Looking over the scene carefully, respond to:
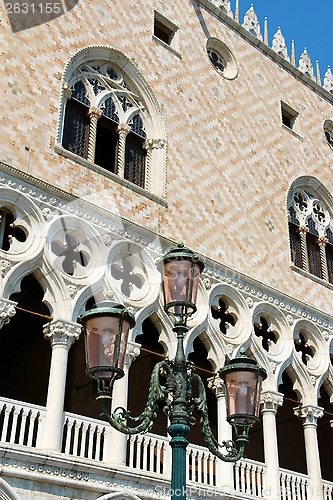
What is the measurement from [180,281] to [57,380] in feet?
8.72

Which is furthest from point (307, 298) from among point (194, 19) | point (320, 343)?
point (194, 19)

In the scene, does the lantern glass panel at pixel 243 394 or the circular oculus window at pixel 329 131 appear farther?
the circular oculus window at pixel 329 131

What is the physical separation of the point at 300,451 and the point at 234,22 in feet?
25.5

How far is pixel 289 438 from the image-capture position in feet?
40.6

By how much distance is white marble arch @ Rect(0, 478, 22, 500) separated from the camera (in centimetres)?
648

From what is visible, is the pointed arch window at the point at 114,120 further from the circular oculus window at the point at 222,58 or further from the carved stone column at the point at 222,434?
the carved stone column at the point at 222,434

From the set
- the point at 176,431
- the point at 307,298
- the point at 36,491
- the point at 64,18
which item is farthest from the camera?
the point at 307,298

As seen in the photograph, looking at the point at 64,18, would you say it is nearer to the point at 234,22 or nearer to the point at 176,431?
the point at 234,22

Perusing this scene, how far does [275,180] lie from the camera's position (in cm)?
1195

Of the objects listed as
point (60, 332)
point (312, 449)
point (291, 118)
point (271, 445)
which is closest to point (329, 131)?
point (291, 118)

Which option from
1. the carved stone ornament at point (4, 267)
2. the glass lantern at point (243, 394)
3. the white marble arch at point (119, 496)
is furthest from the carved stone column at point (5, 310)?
the glass lantern at point (243, 394)

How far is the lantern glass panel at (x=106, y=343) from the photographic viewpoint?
4.76m

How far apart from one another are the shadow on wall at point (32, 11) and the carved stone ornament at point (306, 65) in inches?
231

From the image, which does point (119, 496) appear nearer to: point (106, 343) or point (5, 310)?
point (5, 310)
